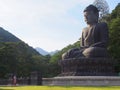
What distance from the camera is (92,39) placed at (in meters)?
25.7

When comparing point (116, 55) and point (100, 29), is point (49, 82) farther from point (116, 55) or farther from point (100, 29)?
point (116, 55)

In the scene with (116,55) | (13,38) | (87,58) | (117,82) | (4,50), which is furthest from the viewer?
(13,38)

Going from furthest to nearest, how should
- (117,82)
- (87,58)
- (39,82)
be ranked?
(39,82), (87,58), (117,82)

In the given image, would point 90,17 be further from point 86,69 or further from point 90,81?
point 90,81

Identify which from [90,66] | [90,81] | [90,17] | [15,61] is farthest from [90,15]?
[15,61]

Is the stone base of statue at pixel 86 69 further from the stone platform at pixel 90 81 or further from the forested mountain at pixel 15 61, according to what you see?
the forested mountain at pixel 15 61

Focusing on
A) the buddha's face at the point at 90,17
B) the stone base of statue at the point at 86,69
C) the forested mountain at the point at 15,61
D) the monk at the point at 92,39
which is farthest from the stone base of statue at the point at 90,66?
the forested mountain at the point at 15,61

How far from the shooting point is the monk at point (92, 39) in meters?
24.3

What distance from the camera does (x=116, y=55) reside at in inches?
1490

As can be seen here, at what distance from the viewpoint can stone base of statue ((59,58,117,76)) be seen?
2405 centimetres

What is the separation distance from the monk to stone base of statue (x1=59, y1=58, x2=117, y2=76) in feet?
1.27

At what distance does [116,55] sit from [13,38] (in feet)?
237

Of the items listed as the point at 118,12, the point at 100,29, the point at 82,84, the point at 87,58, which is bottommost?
the point at 82,84

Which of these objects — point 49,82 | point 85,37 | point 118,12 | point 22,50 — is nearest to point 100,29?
point 85,37
